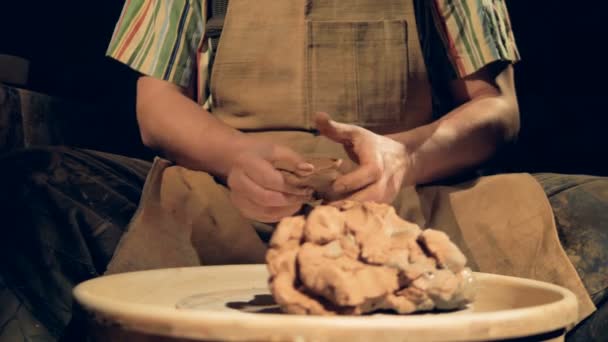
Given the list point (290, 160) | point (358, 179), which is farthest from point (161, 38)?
point (358, 179)

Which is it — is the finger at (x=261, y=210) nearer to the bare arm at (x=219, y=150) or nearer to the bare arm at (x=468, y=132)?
the bare arm at (x=219, y=150)

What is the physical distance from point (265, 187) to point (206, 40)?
0.54 m

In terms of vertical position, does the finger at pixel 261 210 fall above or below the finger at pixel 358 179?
below

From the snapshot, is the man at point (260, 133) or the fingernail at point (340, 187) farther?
the man at point (260, 133)

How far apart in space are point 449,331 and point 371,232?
199 millimetres

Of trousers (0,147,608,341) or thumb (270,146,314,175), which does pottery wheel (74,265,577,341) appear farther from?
trousers (0,147,608,341)

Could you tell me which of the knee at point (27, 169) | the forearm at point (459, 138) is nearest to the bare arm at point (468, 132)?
the forearm at point (459, 138)

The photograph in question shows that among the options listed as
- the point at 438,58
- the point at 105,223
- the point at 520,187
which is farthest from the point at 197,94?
the point at 520,187

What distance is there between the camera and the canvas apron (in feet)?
3.88

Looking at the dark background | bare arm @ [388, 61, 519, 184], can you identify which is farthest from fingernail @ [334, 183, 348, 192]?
the dark background

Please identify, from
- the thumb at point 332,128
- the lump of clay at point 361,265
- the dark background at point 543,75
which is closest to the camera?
the lump of clay at point 361,265

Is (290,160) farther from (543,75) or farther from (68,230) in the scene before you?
(543,75)

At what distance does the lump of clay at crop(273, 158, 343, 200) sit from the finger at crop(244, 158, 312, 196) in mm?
25

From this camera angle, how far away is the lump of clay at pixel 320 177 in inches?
34.4
